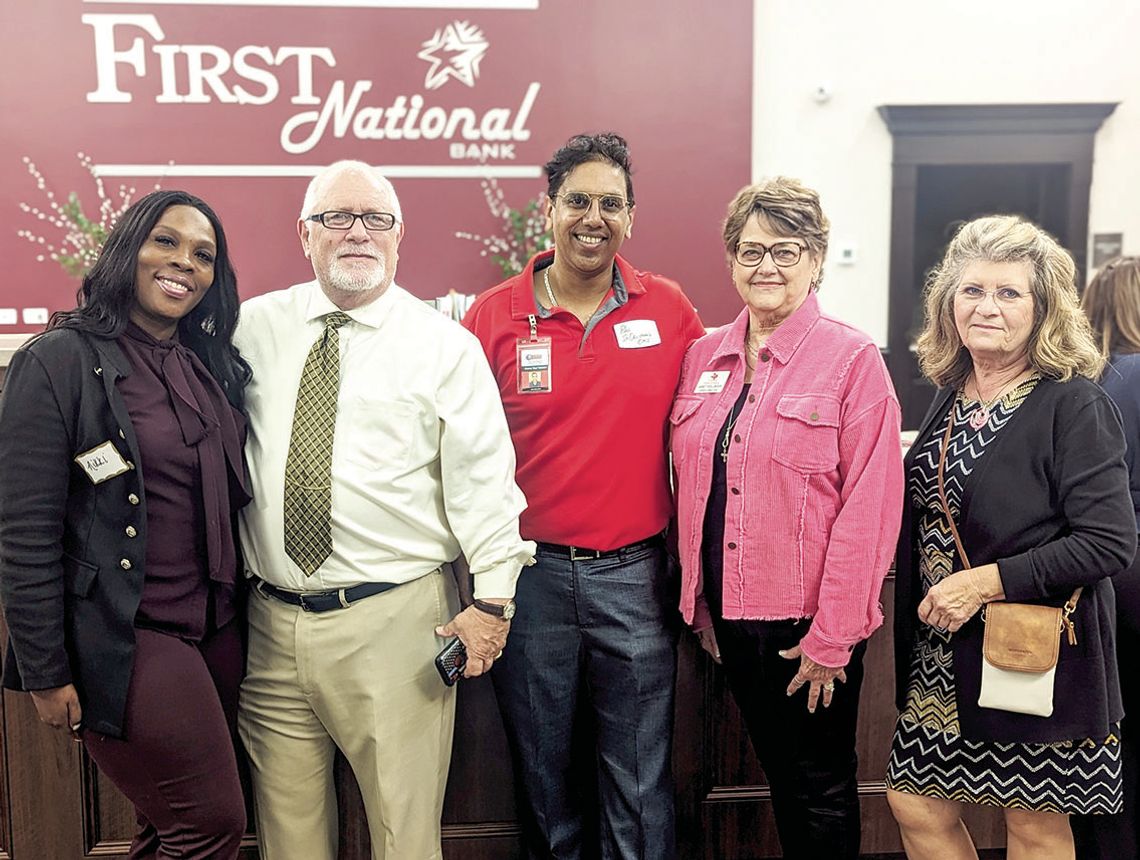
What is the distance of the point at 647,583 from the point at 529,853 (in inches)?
26.1

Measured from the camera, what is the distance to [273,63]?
567 cm

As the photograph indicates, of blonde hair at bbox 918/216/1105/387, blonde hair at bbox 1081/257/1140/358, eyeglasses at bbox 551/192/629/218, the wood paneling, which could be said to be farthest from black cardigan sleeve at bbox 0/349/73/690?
blonde hair at bbox 1081/257/1140/358

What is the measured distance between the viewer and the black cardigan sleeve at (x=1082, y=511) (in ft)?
5.02

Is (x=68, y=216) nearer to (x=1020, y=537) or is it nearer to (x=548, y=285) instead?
(x=548, y=285)

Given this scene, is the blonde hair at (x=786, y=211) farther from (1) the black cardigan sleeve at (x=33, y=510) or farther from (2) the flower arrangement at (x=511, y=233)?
(2) the flower arrangement at (x=511, y=233)

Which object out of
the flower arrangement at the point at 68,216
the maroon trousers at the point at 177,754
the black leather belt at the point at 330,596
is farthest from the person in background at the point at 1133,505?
the flower arrangement at the point at 68,216

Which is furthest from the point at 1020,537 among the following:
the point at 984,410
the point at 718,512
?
the point at 718,512

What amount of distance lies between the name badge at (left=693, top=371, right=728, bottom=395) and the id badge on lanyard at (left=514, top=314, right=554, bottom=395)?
0.30m

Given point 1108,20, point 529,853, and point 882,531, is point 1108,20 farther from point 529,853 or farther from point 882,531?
point 529,853

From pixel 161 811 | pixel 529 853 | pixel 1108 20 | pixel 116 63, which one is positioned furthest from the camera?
pixel 1108 20

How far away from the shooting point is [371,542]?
172 cm

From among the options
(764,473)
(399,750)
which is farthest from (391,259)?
(399,750)

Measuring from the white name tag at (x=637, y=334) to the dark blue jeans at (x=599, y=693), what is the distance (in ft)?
1.39

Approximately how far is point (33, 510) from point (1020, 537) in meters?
1.60
